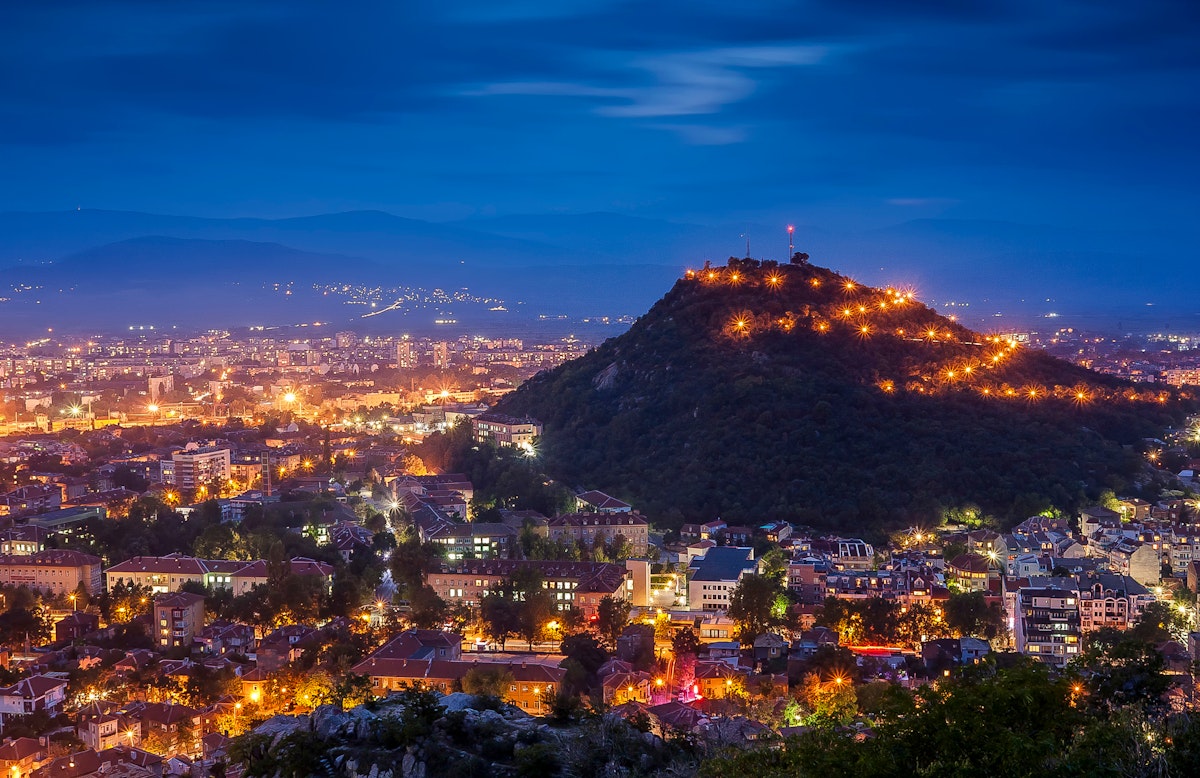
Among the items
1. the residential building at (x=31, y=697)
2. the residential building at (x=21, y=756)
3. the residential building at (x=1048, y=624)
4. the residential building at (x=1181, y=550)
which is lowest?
the residential building at (x=21, y=756)

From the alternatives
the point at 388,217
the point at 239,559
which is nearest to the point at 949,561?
the point at 239,559

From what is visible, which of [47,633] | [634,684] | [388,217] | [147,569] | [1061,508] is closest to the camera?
[634,684]

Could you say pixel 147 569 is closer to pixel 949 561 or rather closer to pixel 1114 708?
pixel 949 561

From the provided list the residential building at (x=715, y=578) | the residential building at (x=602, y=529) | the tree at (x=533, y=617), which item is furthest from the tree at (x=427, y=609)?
the residential building at (x=602, y=529)

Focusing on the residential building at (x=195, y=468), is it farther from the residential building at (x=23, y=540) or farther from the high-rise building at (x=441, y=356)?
the high-rise building at (x=441, y=356)

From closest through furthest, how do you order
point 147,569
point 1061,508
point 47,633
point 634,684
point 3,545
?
point 634,684 → point 47,633 → point 147,569 → point 3,545 → point 1061,508

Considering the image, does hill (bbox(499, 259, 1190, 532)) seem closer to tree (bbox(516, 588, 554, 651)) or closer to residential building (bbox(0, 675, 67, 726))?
tree (bbox(516, 588, 554, 651))
